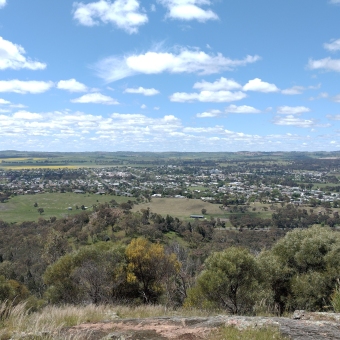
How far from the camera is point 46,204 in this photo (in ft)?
376

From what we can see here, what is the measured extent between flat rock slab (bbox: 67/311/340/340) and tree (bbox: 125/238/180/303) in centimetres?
1291

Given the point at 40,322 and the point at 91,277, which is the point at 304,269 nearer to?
the point at 91,277

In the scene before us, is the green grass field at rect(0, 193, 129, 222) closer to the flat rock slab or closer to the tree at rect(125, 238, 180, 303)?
the tree at rect(125, 238, 180, 303)

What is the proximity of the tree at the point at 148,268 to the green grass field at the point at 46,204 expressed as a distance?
8110 cm

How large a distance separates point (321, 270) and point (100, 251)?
49.4 feet

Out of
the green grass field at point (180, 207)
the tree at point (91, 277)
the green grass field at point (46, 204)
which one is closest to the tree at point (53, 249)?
the tree at point (91, 277)

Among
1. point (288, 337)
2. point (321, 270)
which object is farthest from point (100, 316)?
point (321, 270)

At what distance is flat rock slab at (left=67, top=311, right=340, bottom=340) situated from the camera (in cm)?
661

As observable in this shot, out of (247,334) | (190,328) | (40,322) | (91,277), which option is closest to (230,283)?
(91,277)

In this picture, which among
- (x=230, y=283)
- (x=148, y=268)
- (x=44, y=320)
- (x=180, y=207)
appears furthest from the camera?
(x=180, y=207)

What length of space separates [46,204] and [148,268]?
105 metres

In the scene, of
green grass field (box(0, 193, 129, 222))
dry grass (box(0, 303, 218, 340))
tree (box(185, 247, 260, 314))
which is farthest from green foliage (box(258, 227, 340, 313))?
green grass field (box(0, 193, 129, 222))

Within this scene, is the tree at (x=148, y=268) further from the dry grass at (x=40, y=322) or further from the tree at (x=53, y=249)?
the tree at (x=53, y=249)

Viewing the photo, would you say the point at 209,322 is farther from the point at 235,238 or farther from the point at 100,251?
the point at 235,238
